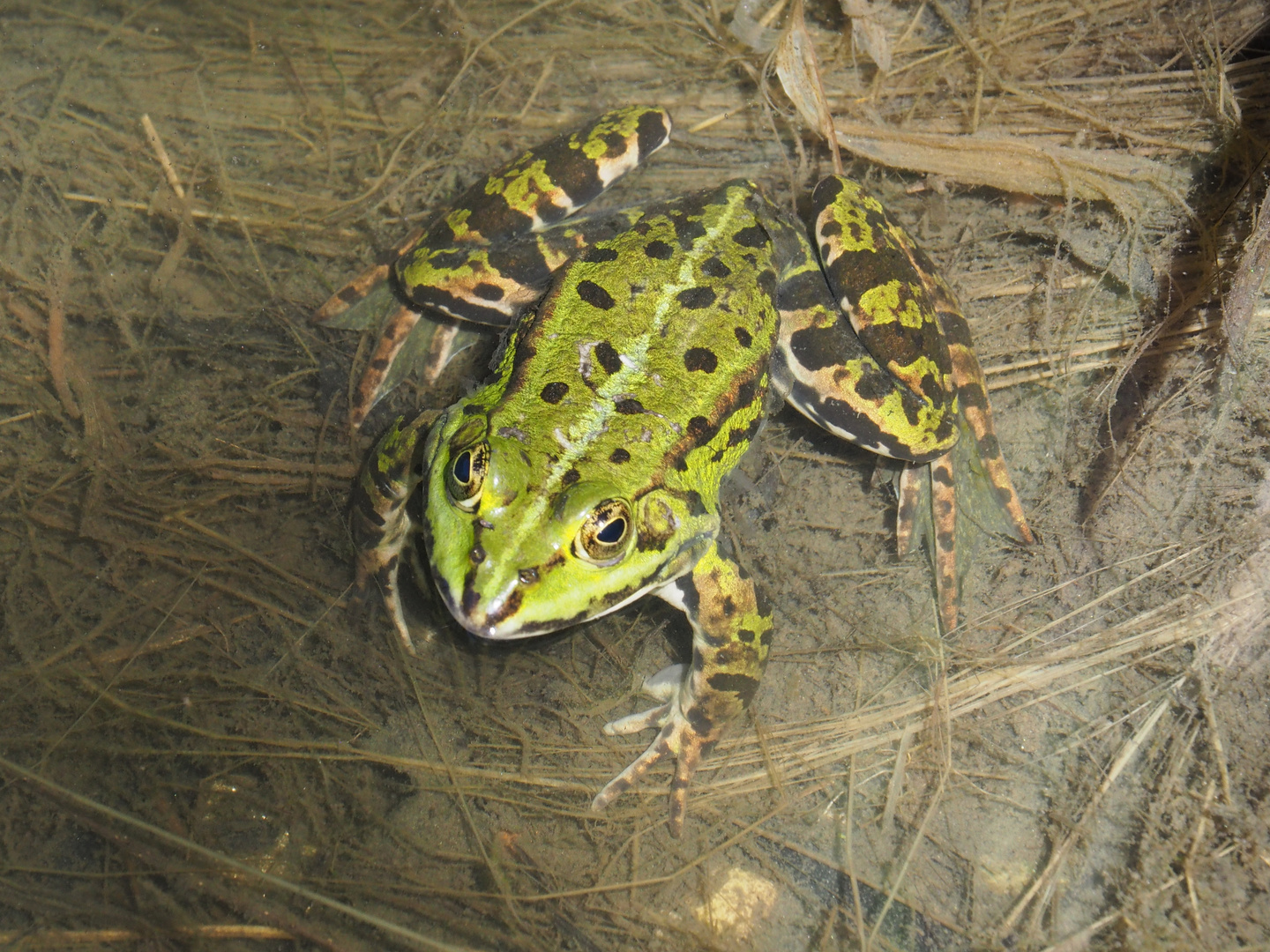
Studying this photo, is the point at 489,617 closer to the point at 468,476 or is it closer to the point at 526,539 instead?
the point at 526,539

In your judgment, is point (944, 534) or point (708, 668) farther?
point (944, 534)

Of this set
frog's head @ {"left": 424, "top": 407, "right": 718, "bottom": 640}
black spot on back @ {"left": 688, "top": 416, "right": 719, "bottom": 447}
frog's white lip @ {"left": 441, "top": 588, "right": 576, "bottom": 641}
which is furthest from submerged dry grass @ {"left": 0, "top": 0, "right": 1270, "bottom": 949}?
frog's white lip @ {"left": 441, "top": 588, "right": 576, "bottom": 641}

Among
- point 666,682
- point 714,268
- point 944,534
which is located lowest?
point 666,682

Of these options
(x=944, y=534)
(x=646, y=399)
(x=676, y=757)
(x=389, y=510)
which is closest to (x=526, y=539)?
(x=646, y=399)

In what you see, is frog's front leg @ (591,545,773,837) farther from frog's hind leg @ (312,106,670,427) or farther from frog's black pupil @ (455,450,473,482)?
frog's hind leg @ (312,106,670,427)

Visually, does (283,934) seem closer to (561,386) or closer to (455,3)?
(561,386)

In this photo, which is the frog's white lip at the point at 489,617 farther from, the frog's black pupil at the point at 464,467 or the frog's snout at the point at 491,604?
the frog's black pupil at the point at 464,467
